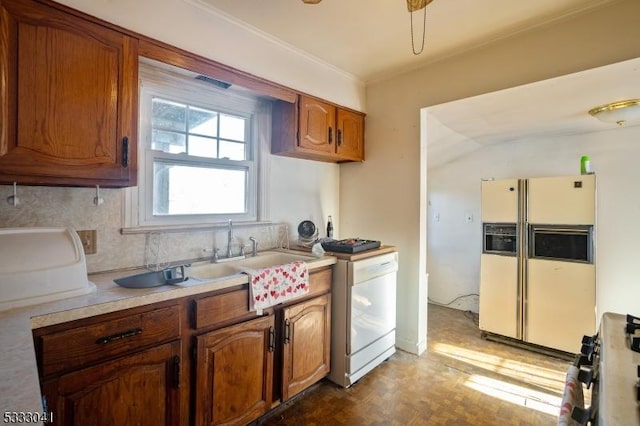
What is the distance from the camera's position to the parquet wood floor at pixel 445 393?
1.88 meters

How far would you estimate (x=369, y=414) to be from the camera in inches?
75.3

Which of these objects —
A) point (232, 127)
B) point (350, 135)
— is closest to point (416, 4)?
point (350, 135)

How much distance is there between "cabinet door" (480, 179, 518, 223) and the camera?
294 centimetres

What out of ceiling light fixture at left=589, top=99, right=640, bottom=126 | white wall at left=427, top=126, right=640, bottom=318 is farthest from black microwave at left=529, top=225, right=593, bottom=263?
ceiling light fixture at left=589, top=99, right=640, bottom=126

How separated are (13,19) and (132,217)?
3.24 ft

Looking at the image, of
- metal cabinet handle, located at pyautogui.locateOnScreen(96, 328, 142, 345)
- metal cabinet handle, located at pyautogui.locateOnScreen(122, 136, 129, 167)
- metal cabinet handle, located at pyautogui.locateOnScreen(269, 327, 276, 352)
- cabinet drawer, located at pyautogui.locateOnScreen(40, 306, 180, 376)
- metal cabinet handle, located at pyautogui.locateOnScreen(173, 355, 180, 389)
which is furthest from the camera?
metal cabinet handle, located at pyautogui.locateOnScreen(269, 327, 276, 352)

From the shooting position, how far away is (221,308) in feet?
5.17

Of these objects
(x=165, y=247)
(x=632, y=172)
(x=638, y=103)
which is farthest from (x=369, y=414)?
(x=632, y=172)

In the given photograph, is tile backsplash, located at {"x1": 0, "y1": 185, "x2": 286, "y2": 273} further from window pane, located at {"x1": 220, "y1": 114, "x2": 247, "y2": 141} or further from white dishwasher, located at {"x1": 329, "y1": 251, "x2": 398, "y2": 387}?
white dishwasher, located at {"x1": 329, "y1": 251, "x2": 398, "y2": 387}

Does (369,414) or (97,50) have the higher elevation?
(97,50)

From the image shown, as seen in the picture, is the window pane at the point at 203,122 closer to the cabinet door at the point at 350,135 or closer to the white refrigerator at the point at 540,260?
the cabinet door at the point at 350,135

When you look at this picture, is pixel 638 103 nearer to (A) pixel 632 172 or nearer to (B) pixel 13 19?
(A) pixel 632 172

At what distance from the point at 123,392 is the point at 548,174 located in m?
4.03

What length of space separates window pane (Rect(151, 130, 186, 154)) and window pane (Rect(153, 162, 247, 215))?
0.33 feet
